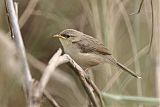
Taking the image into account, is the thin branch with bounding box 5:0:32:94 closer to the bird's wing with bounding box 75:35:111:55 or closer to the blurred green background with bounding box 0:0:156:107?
the blurred green background with bounding box 0:0:156:107

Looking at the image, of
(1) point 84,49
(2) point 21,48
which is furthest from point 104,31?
(2) point 21,48

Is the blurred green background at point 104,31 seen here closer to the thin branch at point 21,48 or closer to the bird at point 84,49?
the bird at point 84,49

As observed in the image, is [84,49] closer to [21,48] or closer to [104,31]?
[104,31]

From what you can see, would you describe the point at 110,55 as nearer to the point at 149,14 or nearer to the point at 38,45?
the point at 149,14

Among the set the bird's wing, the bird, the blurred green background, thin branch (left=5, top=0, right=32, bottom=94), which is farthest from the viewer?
the bird's wing

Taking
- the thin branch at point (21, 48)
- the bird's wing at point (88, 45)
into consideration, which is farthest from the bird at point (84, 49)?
the thin branch at point (21, 48)

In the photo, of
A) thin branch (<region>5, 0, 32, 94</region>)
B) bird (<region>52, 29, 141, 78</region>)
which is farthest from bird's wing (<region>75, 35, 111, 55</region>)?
thin branch (<region>5, 0, 32, 94</region>)

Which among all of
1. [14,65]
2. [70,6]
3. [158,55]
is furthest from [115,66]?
[70,6]
